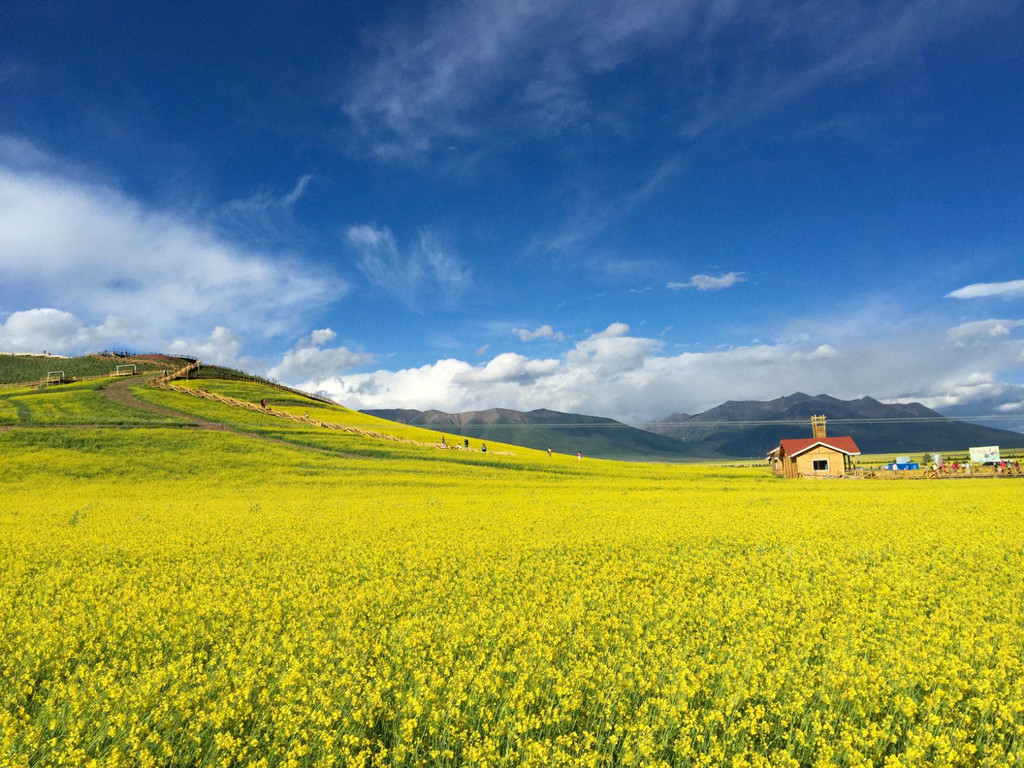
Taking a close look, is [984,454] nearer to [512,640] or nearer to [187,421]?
[512,640]

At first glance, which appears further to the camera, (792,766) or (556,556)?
(556,556)

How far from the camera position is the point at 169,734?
5.83m

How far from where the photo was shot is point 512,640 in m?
8.31

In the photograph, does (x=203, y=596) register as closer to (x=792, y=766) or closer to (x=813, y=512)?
(x=792, y=766)

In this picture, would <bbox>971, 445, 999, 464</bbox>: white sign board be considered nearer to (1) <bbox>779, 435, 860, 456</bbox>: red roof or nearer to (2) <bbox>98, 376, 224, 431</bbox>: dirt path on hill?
(1) <bbox>779, 435, 860, 456</bbox>: red roof

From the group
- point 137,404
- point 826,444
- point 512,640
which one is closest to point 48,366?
point 137,404

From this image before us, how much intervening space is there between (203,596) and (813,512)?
26.0 meters

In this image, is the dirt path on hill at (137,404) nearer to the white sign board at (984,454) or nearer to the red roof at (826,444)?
the red roof at (826,444)

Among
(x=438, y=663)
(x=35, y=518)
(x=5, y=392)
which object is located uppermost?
(x=5, y=392)

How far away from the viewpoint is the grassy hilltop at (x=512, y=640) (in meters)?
5.82

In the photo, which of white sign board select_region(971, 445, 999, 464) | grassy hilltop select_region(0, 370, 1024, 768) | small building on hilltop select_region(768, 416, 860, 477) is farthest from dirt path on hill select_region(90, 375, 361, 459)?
white sign board select_region(971, 445, 999, 464)

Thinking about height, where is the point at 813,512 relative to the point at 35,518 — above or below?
above

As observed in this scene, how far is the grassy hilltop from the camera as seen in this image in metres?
5.82

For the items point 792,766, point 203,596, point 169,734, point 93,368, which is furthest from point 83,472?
point 93,368
